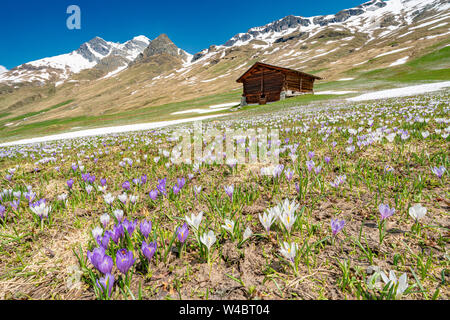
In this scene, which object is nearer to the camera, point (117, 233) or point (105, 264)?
point (105, 264)

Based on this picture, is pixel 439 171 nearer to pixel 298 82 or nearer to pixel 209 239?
pixel 209 239

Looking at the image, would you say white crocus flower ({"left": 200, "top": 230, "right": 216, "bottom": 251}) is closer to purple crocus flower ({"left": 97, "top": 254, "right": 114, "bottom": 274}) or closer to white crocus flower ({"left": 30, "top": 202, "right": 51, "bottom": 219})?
purple crocus flower ({"left": 97, "top": 254, "right": 114, "bottom": 274})

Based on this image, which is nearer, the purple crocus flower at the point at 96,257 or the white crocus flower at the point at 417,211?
the purple crocus flower at the point at 96,257

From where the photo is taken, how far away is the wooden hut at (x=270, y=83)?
3916 cm

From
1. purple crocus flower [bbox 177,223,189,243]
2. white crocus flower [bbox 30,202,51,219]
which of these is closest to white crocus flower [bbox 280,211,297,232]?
purple crocus flower [bbox 177,223,189,243]

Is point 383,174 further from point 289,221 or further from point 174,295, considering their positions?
point 174,295

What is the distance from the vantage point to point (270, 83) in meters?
40.8

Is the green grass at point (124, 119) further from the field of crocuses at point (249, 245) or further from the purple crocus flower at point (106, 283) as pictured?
the purple crocus flower at point (106, 283)

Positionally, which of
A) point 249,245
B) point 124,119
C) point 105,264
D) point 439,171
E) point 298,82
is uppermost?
point 298,82

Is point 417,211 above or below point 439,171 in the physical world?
below

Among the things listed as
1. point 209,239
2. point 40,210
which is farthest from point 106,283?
point 40,210

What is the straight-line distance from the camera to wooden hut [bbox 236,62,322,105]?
128 ft

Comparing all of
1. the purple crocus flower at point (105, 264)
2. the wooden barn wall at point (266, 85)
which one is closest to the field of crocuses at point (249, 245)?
the purple crocus flower at point (105, 264)
